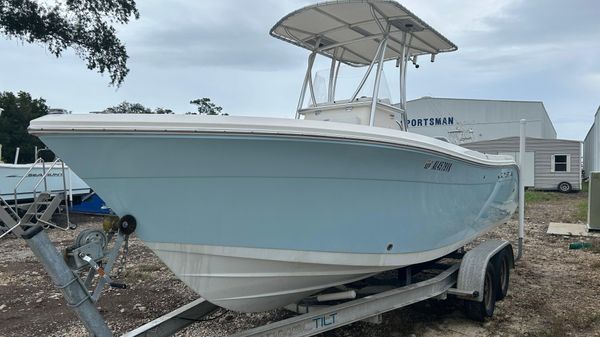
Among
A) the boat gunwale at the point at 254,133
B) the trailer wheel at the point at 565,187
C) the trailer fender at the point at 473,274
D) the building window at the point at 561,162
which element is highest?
the building window at the point at 561,162

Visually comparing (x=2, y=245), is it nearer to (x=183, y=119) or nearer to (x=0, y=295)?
(x=0, y=295)

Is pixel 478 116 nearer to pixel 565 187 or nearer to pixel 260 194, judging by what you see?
pixel 565 187

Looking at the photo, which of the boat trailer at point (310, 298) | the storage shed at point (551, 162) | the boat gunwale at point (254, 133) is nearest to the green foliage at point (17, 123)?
the storage shed at point (551, 162)

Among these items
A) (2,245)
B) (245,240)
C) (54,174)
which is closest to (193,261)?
(245,240)

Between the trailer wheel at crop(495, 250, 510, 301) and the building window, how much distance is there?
16.3 m

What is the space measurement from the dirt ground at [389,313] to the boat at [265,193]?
2.85ft

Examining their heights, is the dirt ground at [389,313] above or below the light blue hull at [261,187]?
below

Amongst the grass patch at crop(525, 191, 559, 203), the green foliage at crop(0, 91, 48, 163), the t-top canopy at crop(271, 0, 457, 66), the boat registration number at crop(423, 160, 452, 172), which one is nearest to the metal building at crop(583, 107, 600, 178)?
the grass patch at crop(525, 191, 559, 203)

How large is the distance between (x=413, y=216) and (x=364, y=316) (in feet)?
2.63

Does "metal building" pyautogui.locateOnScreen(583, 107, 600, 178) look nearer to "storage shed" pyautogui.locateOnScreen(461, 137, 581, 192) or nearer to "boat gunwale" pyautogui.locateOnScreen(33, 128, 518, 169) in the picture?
"storage shed" pyautogui.locateOnScreen(461, 137, 581, 192)

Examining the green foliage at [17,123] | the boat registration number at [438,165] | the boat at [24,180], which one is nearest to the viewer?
the boat registration number at [438,165]

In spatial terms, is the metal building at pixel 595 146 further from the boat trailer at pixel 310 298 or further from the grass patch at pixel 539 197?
the boat trailer at pixel 310 298

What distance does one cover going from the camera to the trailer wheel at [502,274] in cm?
456

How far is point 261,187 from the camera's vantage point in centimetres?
283
